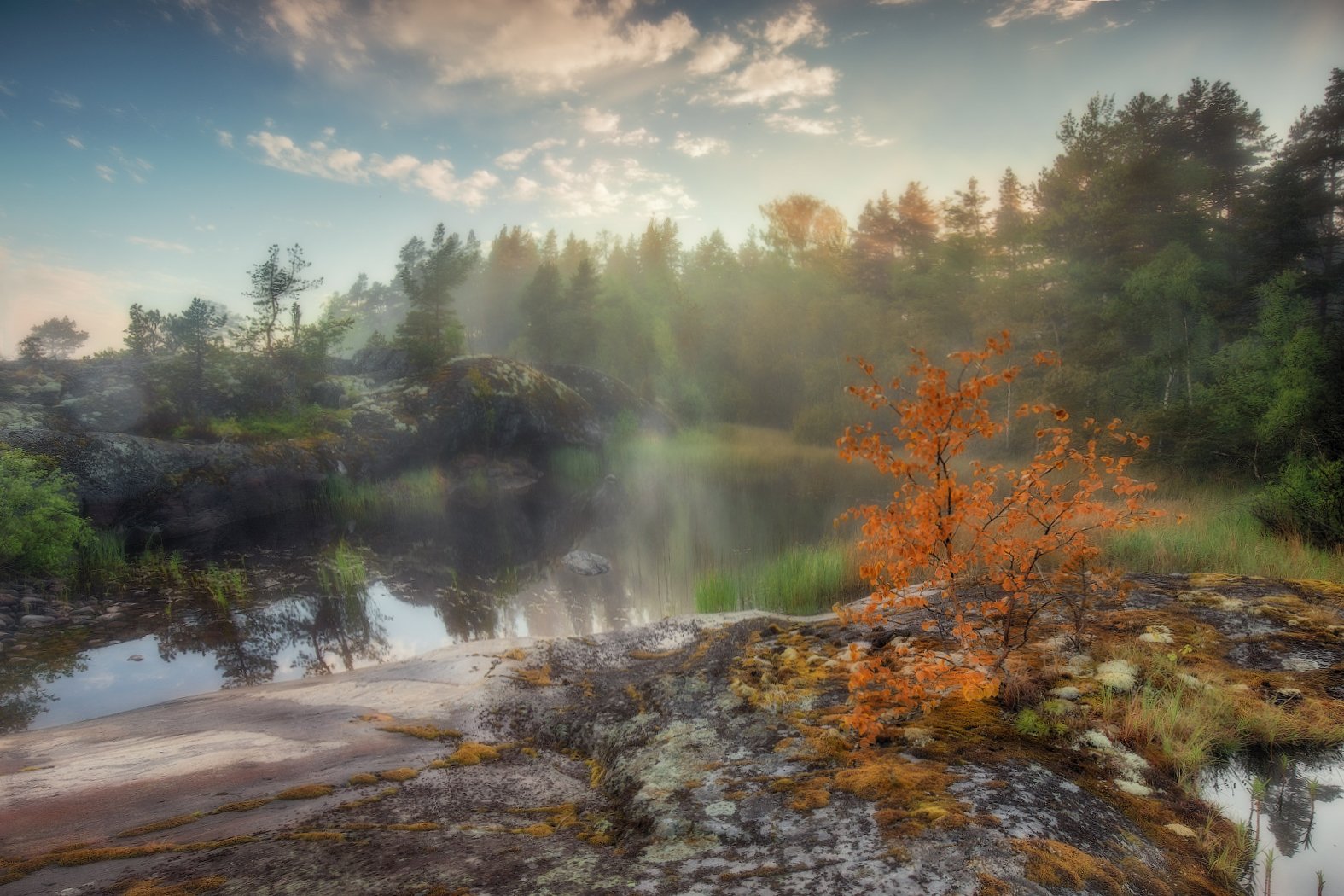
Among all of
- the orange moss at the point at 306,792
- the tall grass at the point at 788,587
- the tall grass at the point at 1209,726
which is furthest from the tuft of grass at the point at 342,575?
the tall grass at the point at 1209,726

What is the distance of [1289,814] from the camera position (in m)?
2.82

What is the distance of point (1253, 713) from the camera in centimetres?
339

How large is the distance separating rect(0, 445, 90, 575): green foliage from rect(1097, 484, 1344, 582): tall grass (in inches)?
586

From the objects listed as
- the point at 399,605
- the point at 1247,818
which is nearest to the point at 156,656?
the point at 399,605

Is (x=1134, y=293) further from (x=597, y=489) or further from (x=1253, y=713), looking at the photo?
(x=1253, y=713)

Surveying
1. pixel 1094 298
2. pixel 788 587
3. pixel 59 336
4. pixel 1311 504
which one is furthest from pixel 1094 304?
pixel 59 336

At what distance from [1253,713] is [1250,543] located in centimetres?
664

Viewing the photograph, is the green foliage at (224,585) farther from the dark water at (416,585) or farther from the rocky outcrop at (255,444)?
the rocky outcrop at (255,444)

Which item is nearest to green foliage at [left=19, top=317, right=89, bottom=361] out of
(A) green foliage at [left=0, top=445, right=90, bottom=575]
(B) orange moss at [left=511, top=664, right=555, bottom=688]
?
(A) green foliage at [left=0, top=445, right=90, bottom=575]

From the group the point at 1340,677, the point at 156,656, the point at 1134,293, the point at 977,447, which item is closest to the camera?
the point at 1340,677

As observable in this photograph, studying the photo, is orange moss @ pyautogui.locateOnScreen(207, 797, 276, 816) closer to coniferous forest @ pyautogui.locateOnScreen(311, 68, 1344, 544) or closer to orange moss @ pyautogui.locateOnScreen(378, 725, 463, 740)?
orange moss @ pyautogui.locateOnScreen(378, 725, 463, 740)

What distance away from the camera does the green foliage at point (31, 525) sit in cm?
889

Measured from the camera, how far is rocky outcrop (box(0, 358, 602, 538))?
13.8 m

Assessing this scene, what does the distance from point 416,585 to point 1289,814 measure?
36.3 ft
